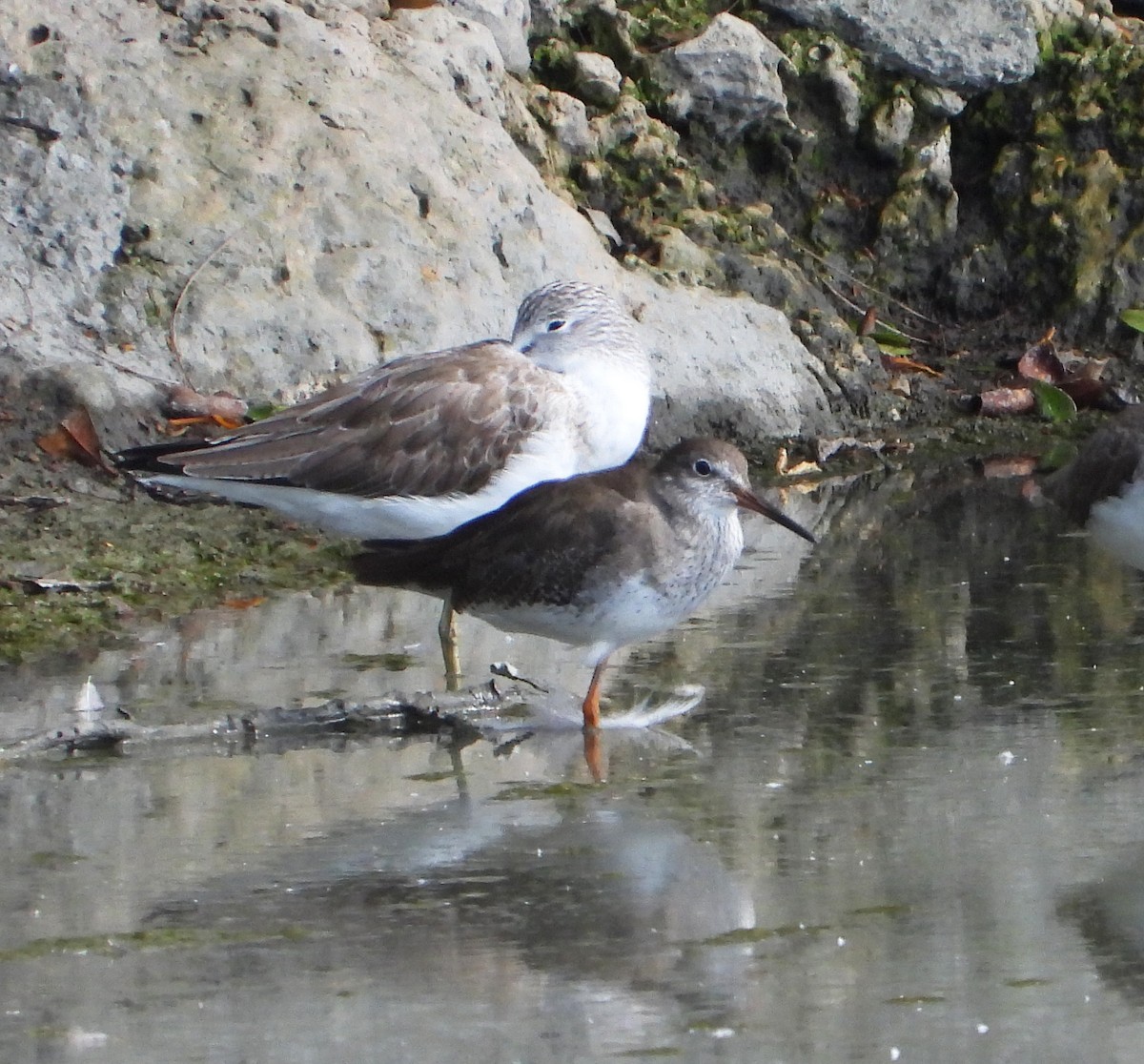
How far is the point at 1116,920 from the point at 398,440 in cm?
393

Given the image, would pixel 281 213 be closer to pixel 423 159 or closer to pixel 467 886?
pixel 423 159

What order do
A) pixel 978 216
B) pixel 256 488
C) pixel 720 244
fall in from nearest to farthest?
pixel 256 488, pixel 720 244, pixel 978 216

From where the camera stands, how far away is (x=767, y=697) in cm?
577

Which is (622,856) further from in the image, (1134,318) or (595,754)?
(1134,318)

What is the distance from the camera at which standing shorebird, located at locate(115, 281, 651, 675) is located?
7.30 m

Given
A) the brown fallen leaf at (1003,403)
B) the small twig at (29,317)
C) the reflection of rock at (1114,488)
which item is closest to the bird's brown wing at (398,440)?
the small twig at (29,317)

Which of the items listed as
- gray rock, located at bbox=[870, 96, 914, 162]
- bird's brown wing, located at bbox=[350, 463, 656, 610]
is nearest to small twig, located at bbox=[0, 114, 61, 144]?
bird's brown wing, located at bbox=[350, 463, 656, 610]

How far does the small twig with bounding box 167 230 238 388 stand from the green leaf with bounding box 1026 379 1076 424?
14.4 feet

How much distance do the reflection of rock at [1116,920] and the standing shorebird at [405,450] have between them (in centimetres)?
349

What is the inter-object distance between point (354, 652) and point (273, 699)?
0.68 metres

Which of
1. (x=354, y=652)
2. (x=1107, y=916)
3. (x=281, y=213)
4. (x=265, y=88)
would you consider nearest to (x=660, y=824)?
(x=1107, y=916)

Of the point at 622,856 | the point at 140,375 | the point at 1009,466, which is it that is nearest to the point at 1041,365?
the point at 1009,466

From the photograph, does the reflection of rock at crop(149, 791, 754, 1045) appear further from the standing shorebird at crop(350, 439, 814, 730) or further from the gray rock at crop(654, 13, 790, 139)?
the gray rock at crop(654, 13, 790, 139)

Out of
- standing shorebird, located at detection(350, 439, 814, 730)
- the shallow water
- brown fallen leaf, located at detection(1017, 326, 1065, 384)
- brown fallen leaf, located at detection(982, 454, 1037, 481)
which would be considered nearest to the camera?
the shallow water
